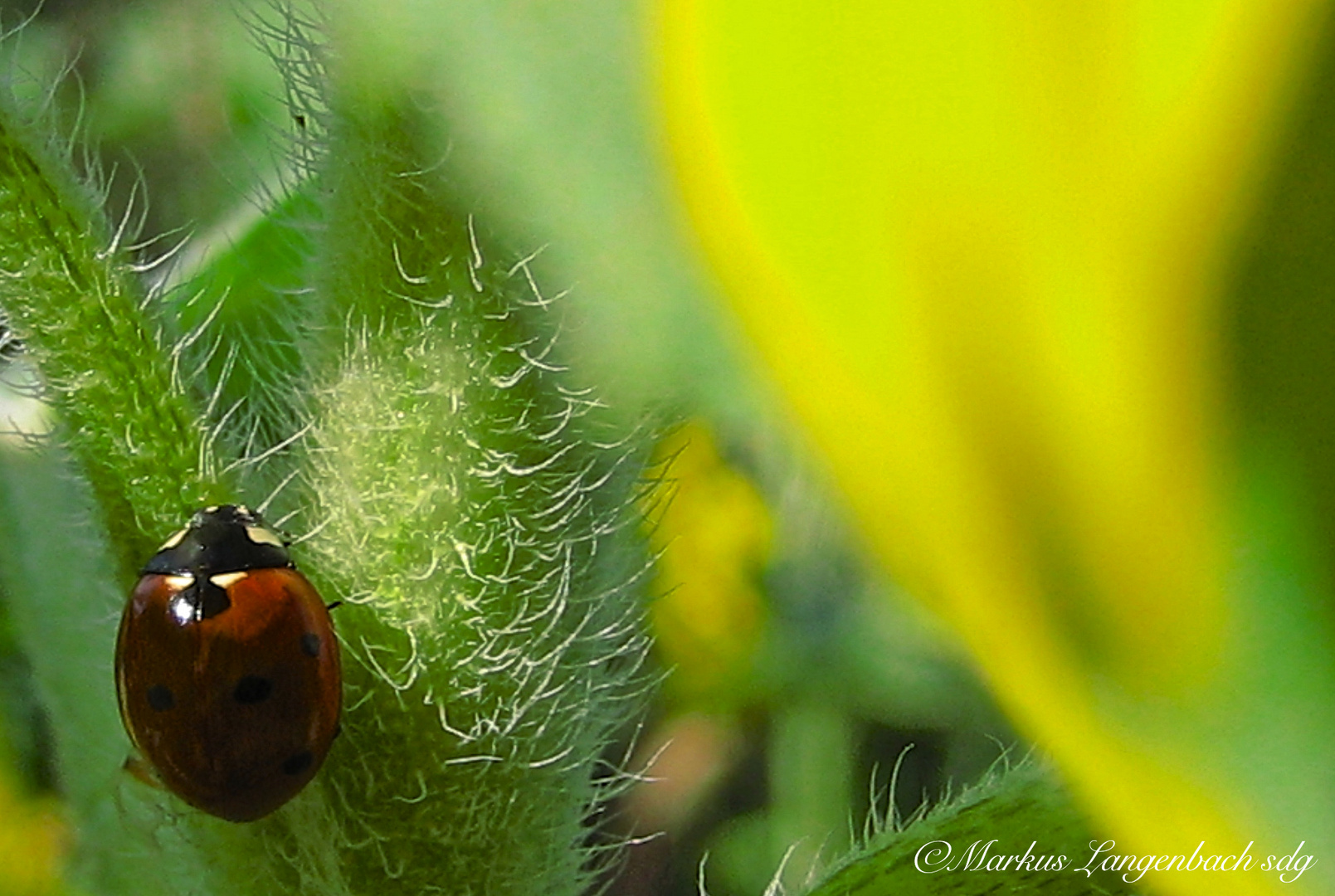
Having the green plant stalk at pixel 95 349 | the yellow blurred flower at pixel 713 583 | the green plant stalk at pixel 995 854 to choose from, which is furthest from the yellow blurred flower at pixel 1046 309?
the yellow blurred flower at pixel 713 583

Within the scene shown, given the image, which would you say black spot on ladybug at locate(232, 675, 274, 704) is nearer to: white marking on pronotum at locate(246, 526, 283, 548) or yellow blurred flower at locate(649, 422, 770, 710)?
white marking on pronotum at locate(246, 526, 283, 548)

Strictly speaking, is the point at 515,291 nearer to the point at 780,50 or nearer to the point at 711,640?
the point at 780,50

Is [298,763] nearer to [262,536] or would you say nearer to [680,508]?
[262,536]

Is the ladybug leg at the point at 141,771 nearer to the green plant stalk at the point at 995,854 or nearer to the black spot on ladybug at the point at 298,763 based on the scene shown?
the black spot on ladybug at the point at 298,763

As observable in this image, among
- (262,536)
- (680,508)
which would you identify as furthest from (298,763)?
(680,508)

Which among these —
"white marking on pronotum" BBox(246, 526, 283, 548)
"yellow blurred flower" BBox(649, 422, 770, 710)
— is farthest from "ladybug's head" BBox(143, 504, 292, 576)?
"yellow blurred flower" BBox(649, 422, 770, 710)

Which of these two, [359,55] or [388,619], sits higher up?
[359,55]

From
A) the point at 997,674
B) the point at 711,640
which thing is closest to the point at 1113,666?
the point at 997,674
